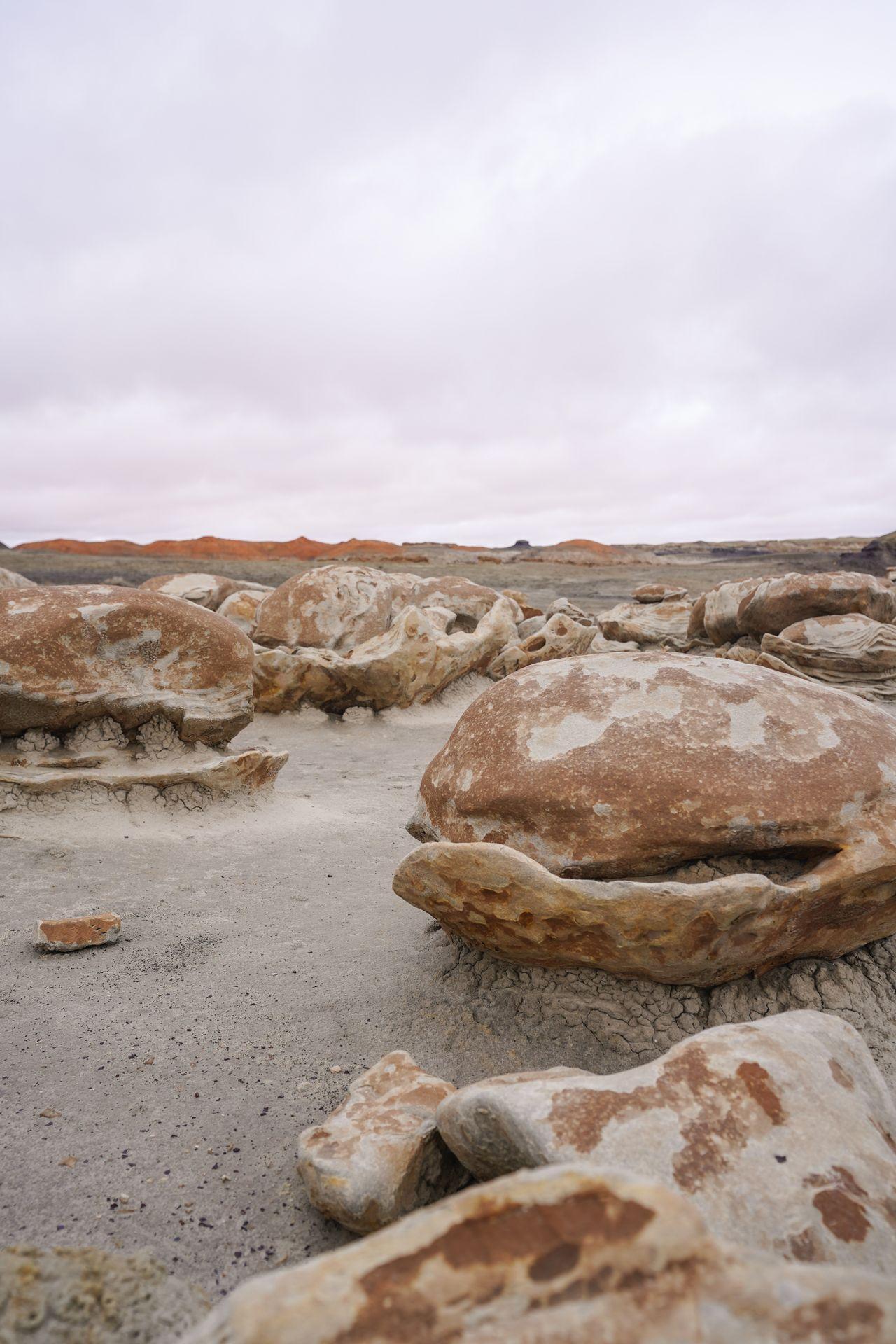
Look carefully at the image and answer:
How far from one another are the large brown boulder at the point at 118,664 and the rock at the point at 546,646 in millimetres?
4692

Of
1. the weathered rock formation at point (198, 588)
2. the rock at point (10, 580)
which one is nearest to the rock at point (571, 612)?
the weathered rock formation at point (198, 588)

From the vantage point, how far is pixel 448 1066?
7.14ft

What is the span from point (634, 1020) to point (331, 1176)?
1.04 metres

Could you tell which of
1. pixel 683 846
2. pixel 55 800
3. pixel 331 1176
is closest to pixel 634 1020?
pixel 683 846

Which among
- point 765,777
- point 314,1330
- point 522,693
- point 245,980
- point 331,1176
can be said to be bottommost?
point 245,980

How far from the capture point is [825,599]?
922 cm

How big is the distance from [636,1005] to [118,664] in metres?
3.42

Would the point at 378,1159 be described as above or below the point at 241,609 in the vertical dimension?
below

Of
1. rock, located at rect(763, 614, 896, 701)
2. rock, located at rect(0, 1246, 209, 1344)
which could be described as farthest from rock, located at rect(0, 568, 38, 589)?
rock, located at rect(0, 1246, 209, 1344)

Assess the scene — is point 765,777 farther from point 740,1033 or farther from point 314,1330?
point 314,1330

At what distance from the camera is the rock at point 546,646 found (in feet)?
30.1

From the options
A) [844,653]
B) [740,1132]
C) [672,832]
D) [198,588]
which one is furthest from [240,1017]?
[198,588]

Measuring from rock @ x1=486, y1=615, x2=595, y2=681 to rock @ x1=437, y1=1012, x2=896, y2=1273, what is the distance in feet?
24.4

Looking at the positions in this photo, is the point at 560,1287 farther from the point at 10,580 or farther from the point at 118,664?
the point at 10,580
